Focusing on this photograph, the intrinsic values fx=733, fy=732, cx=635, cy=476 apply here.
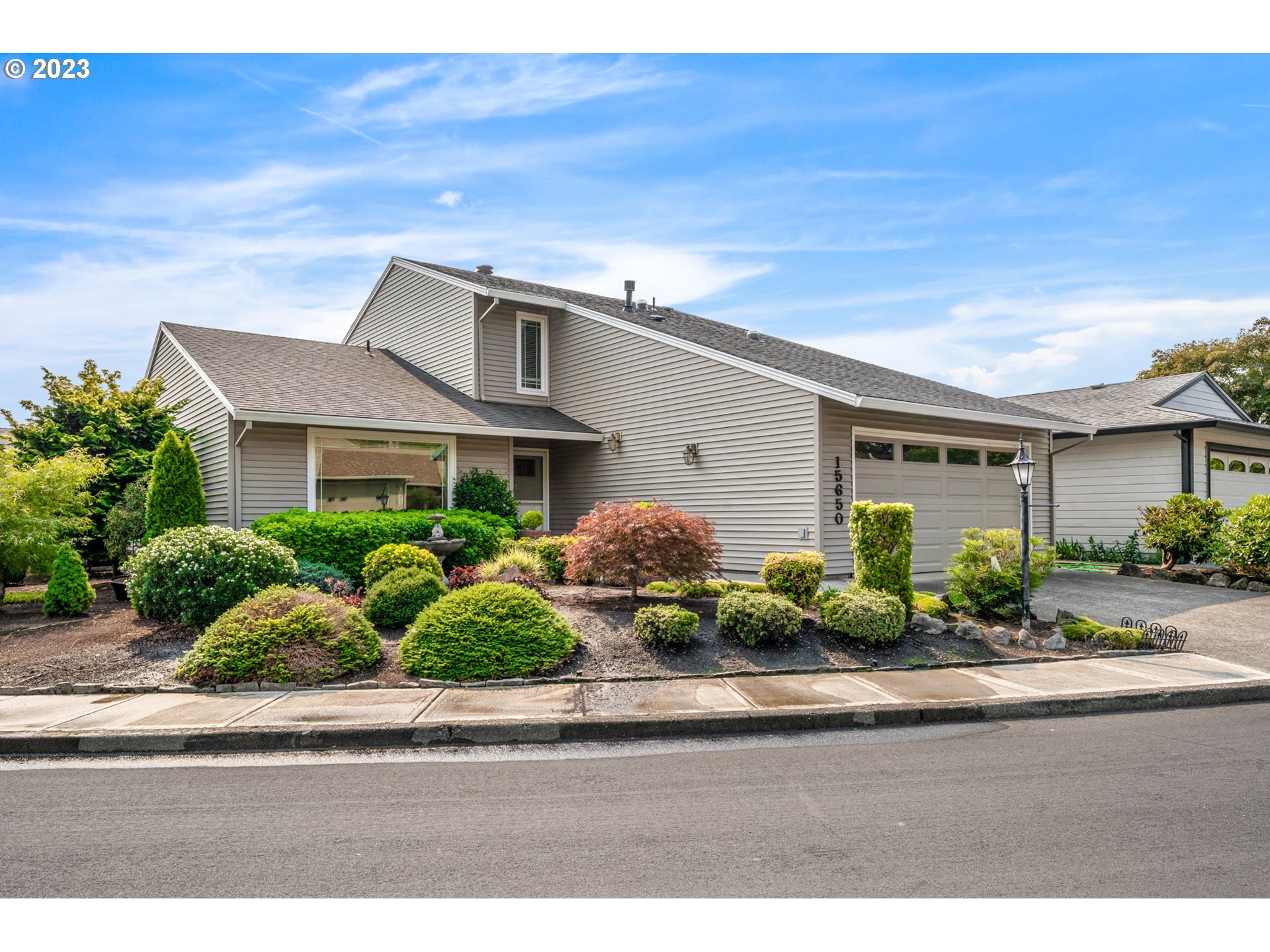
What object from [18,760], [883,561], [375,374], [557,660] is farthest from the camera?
[375,374]

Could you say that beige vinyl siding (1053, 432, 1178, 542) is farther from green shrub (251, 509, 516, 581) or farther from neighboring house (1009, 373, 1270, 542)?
green shrub (251, 509, 516, 581)

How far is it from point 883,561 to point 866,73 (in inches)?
214

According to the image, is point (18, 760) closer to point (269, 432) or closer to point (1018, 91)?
point (269, 432)

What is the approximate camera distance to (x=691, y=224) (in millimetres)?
12516

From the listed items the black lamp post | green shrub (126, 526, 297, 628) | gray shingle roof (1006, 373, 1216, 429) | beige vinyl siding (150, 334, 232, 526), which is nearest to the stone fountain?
green shrub (126, 526, 297, 628)

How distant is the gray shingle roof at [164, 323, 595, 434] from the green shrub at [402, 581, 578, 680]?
21.1 feet

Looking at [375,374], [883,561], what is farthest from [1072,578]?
[375,374]

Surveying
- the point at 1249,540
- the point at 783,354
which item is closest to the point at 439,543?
the point at 783,354

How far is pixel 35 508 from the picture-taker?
10.6 metres

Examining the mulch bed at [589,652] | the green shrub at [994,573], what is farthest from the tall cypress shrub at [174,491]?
the green shrub at [994,573]

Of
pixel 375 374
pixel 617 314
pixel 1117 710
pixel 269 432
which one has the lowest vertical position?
pixel 1117 710

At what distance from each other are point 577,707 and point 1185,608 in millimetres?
9798

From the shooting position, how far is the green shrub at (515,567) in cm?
1081

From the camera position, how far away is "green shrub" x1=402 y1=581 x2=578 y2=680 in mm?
7074
